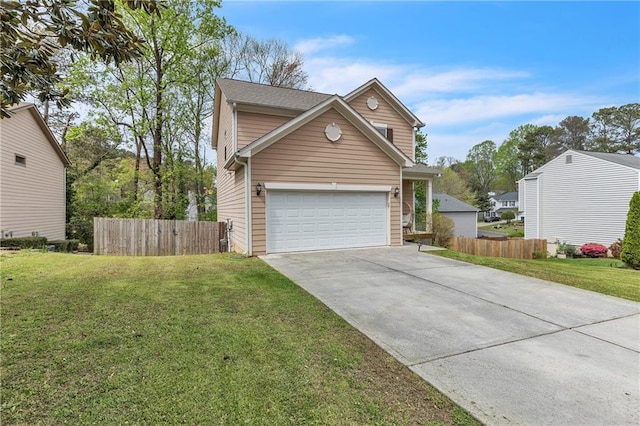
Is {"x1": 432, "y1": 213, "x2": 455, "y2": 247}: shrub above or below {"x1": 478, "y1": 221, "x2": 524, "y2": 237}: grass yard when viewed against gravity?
above

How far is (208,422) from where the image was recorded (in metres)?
2.00

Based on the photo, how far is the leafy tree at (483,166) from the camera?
60.7 metres

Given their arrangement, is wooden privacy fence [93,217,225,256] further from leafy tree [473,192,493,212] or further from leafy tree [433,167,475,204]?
leafy tree [473,192,493,212]

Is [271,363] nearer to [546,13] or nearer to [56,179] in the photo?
[546,13]

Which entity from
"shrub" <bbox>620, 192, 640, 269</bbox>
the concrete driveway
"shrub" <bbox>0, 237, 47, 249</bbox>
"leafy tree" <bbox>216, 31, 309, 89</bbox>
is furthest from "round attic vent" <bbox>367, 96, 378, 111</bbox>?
"shrub" <bbox>0, 237, 47, 249</bbox>

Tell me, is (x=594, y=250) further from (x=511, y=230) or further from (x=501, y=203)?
(x=501, y=203)

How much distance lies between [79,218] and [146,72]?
32.5 ft

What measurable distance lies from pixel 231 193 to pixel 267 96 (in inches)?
160

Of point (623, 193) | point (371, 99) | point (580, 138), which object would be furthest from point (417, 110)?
point (580, 138)

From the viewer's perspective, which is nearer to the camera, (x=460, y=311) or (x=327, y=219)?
(x=460, y=311)

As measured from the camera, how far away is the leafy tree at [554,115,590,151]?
43.6m

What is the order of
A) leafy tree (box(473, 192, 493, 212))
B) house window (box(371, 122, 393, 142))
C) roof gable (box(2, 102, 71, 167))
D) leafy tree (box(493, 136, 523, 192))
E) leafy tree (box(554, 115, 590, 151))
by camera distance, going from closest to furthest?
roof gable (box(2, 102, 71, 167))
house window (box(371, 122, 393, 142))
leafy tree (box(554, 115, 590, 151))
leafy tree (box(473, 192, 493, 212))
leafy tree (box(493, 136, 523, 192))

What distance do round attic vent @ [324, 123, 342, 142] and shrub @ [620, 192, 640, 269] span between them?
35.3ft

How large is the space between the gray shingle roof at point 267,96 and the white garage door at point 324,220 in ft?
12.8
